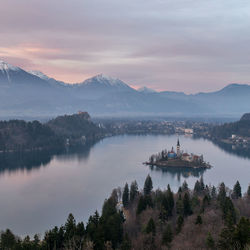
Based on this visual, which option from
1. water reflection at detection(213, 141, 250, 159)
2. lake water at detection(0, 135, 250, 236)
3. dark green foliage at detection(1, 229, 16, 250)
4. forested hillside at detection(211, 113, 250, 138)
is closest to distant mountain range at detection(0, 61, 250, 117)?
forested hillside at detection(211, 113, 250, 138)

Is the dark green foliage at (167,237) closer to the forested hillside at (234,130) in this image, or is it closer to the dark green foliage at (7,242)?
the dark green foliage at (7,242)

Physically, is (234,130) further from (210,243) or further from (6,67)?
(6,67)

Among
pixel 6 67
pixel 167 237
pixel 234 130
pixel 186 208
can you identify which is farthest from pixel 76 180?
pixel 6 67

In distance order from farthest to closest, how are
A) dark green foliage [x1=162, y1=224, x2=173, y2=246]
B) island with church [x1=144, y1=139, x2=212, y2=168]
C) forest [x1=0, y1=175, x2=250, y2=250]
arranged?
island with church [x1=144, y1=139, x2=212, y2=168] → dark green foliage [x1=162, y1=224, x2=173, y2=246] → forest [x1=0, y1=175, x2=250, y2=250]

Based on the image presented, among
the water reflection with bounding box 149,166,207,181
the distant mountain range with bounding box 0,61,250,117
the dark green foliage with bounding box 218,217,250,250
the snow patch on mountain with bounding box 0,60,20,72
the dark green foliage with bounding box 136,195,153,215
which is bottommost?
the water reflection with bounding box 149,166,207,181

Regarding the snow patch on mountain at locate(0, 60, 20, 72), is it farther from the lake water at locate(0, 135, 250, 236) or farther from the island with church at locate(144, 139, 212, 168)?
the island with church at locate(144, 139, 212, 168)

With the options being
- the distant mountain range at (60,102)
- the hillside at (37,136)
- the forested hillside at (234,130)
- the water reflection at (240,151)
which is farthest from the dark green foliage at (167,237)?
the distant mountain range at (60,102)
